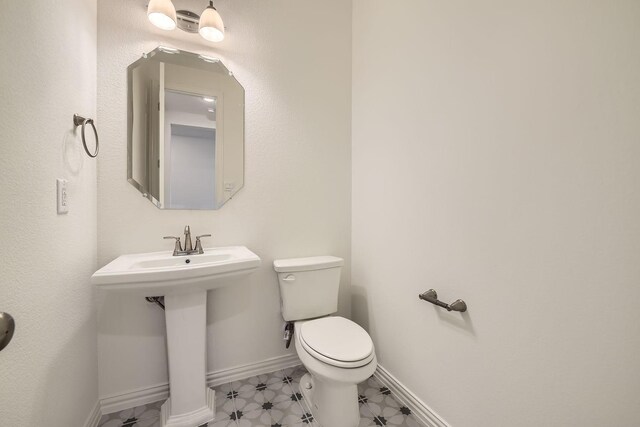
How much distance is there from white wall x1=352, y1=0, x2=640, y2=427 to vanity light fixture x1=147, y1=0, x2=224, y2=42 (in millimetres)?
981

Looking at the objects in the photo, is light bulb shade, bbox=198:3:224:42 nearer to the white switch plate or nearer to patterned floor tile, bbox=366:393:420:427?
the white switch plate

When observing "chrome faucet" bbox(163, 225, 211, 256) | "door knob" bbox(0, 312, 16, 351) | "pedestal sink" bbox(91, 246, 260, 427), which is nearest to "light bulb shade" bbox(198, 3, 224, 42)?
"chrome faucet" bbox(163, 225, 211, 256)

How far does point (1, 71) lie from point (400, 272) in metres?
1.64

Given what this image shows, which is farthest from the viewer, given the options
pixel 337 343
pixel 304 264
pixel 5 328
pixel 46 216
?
pixel 304 264

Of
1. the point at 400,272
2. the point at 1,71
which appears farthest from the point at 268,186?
the point at 1,71

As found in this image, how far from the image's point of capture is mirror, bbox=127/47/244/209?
1.36 meters

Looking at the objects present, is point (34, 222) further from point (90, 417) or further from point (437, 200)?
point (437, 200)

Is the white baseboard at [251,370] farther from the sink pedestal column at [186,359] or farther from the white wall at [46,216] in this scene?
the white wall at [46,216]

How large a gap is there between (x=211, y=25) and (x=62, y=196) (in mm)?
1097

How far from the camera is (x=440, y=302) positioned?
1116mm

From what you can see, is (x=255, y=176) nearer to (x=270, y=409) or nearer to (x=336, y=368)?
(x=336, y=368)

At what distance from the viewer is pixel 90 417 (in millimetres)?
1175

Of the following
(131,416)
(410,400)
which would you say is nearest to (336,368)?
(410,400)

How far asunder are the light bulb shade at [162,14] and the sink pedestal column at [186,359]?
1368mm
